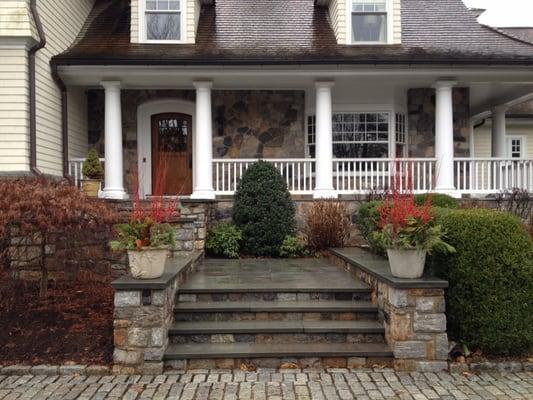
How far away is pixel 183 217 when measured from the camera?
748 centimetres

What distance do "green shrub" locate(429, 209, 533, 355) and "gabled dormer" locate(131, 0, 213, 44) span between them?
7.90 metres

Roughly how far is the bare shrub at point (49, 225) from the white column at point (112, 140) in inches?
139

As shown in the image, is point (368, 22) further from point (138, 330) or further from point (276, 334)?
point (138, 330)

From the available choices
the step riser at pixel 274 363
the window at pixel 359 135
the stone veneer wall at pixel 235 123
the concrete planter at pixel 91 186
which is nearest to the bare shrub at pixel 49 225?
the step riser at pixel 274 363

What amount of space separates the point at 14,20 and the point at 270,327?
689 centimetres

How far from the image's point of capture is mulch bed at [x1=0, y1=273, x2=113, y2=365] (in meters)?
4.54

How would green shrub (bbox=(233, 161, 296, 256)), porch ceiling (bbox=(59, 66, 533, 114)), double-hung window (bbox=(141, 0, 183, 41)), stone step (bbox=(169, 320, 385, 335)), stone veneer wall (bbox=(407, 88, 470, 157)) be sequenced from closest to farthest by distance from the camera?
stone step (bbox=(169, 320, 385, 335)) < green shrub (bbox=(233, 161, 296, 256)) < porch ceiling (bbox=(59, 66, 533, 114)) < double-hung window (bbox=(141, 0, 183, 41)) < stone veneer wall (bbox=(407, 88, 470, 157))

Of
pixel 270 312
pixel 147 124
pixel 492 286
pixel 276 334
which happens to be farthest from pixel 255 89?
pixel 492 286

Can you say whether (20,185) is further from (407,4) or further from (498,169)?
(407,4)

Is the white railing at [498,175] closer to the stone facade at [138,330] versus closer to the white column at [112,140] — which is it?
the white column at [112,140]

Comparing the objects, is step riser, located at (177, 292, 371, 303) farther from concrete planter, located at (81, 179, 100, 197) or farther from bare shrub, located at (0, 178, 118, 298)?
concrete planter, located at (81, 179, 100, 197)

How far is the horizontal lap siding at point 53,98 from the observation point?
8.73 m

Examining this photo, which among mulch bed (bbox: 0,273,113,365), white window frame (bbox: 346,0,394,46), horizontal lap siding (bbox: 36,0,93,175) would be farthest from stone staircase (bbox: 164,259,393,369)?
white window frame (bbox: 346,0,394,46)

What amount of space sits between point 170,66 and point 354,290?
6.12m
